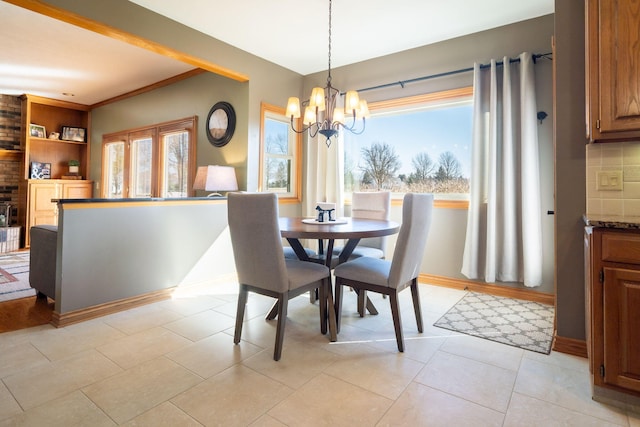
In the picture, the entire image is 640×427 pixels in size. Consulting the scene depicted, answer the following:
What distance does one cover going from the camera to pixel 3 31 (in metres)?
3.62

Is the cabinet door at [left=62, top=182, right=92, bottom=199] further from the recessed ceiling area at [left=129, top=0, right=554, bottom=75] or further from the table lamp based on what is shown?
the recessed ceiling area at [left=129, top=0, right=554, bottom=75]

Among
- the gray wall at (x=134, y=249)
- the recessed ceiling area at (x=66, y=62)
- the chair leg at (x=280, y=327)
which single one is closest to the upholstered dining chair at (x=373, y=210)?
the chair leg at (x=280, y=327)

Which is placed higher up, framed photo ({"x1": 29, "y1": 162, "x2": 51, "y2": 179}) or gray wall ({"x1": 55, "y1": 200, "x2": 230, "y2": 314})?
framed photo ({"x1": 29, "y1": 162, "x2": 51, "y2": 179})

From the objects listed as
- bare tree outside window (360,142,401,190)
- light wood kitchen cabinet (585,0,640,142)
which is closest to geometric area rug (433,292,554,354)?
light wood kitchen cabinet (585,0,640,142)

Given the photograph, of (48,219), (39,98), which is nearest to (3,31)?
(39,98)

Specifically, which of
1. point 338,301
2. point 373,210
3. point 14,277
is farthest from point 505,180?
point 14,277

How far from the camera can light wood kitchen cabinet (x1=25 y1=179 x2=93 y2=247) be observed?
19.5 feet

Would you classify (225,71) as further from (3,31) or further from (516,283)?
(516,283)

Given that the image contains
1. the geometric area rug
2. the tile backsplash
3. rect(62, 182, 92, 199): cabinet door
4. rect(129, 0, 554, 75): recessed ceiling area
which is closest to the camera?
the tile backsplash

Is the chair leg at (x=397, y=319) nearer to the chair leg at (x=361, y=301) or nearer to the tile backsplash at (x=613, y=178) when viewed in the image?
the chair leg at (x=361, y=301)

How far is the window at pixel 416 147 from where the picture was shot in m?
3.66

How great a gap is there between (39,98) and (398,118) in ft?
21.1

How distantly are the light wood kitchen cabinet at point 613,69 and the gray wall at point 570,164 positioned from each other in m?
0.30

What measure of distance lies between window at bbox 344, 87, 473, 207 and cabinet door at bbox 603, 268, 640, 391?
2156mm
